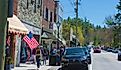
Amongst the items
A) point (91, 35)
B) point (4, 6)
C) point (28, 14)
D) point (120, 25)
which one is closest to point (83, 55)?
point (28, 14)

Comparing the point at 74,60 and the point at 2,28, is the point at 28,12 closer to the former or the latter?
the point at 74,60

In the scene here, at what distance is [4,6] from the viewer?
4.58 metres

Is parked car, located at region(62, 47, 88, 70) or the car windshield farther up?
the car windshield

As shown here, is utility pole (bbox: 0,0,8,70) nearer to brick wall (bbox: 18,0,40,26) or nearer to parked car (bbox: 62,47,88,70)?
parked car (bbox: 62,47,88,70)

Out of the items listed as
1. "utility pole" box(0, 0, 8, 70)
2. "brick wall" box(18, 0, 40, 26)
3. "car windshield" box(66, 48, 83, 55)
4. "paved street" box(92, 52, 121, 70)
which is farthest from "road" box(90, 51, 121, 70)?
"utility pole" box(0, 0, 8, 70)

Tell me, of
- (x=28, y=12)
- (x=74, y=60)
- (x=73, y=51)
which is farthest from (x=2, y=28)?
(x=28, y=12)

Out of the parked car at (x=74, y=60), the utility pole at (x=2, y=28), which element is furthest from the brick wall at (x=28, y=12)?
the utility pole at (x=2, y=28)

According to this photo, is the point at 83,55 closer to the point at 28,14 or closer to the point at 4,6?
the point at 28,14

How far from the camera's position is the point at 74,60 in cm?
2205

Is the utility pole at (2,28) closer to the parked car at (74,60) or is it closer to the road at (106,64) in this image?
the parked car at (74,60)

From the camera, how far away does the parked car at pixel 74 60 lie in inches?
834

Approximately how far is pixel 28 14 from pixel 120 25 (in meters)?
96.8

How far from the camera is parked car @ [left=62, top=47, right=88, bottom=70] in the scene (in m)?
21.2

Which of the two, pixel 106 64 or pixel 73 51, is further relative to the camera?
pixel 106 64
